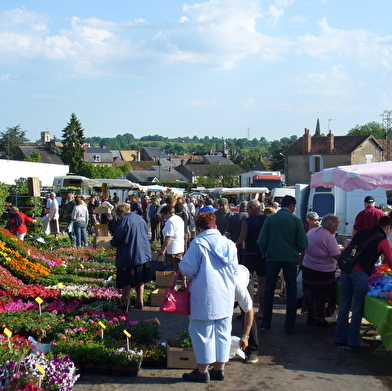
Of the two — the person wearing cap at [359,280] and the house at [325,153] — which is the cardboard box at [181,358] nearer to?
the person wearing cap at [359,280]

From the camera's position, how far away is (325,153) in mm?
55750

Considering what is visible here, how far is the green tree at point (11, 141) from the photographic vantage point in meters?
94.7

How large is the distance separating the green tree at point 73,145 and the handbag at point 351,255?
73891 millimetres

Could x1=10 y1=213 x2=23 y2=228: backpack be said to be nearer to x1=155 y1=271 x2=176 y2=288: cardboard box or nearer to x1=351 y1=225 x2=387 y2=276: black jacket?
x1=155 y1=271 x2=176 y2=288: cardboard box

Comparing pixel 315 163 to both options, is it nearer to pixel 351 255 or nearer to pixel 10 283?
pixel 10 283

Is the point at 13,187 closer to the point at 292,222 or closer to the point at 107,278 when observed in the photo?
the point at 107,278

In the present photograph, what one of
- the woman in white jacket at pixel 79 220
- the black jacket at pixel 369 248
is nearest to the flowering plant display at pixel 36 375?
the black jacket at pixel 369 248

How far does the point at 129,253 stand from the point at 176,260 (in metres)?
2.30

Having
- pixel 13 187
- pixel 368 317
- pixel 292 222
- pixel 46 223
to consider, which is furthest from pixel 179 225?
pixel 13 187

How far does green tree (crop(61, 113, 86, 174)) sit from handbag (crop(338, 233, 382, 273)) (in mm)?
73891

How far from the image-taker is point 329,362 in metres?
5.77

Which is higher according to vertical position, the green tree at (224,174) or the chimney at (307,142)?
the chimney at (307,142)

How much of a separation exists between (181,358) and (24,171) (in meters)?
27.5

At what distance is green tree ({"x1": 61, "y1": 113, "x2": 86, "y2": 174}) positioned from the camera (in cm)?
7800
